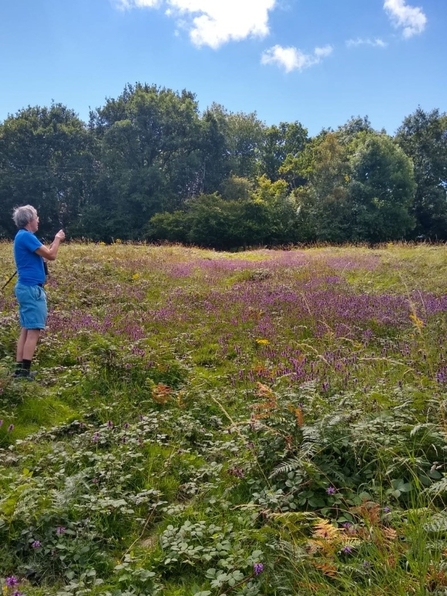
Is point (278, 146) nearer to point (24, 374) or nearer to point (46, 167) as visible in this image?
point (46, 167)

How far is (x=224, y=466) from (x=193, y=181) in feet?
162

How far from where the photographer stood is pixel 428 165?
45.9 m

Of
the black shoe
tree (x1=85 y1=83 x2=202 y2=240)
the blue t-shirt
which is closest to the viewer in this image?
the black shoe

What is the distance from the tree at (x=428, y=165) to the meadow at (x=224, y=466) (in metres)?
41.4

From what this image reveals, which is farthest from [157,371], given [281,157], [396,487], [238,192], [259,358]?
[281,157]

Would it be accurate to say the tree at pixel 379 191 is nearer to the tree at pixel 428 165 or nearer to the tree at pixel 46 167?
the tree at pixel 428 165

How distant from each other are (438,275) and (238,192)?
38564 millimetres

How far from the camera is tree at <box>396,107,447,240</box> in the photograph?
4372 centimetres

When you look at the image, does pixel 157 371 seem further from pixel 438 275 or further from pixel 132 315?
pixel 438 275

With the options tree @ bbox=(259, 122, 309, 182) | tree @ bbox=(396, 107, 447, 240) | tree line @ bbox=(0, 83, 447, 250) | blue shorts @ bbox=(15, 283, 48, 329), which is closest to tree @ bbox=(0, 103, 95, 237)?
tree line @ bbox=(0, 83, 447, 250)

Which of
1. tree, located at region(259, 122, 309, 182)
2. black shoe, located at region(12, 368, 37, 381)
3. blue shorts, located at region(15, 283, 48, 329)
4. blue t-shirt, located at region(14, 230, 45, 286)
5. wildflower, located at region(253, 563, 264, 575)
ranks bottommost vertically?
wildflower, located at region(253, 563, 264, 575)

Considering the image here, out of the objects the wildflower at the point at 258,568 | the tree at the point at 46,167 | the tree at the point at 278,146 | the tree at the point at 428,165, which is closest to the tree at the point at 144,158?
the tree at the point at 46,167

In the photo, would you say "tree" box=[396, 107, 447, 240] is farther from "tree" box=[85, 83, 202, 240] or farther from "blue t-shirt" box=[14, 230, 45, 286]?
"blue t-shirt" box=[14, 230, 45, 286]

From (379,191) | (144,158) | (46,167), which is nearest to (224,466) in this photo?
(379,191)
